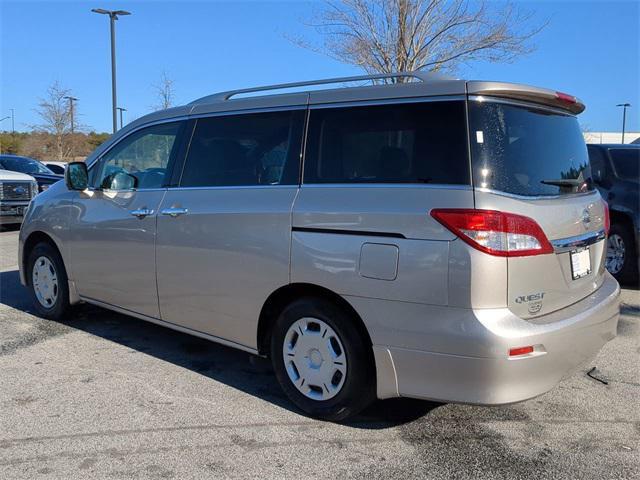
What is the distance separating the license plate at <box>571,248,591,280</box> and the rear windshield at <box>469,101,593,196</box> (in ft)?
1.17

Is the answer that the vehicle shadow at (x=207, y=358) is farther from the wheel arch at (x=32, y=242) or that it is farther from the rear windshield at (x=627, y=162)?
the rear windshield at (x=627, y=162)

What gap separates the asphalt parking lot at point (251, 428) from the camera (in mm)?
2974

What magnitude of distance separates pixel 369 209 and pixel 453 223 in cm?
49

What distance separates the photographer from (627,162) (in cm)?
721

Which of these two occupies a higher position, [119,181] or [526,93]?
[526,93]

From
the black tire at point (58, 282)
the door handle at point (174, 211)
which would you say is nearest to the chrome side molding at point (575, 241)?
the door handle at point (174, 211)

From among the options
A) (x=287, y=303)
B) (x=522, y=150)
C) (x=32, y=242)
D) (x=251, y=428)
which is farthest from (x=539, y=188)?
(x=32, y=242)

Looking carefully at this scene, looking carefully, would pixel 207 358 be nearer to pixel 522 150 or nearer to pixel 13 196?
pixel 522 150

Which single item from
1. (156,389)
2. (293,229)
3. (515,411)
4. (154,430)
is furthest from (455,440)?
(156,389)

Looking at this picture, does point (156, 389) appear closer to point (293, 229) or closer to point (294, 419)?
point (294, 419)

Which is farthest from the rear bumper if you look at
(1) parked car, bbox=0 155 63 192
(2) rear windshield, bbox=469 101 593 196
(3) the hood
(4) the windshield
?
(4) the windshield

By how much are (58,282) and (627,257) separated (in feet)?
20.7

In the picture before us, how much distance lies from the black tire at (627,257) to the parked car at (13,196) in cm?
1148

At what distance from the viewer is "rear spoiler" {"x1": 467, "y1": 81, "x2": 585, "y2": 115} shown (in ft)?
9.83
